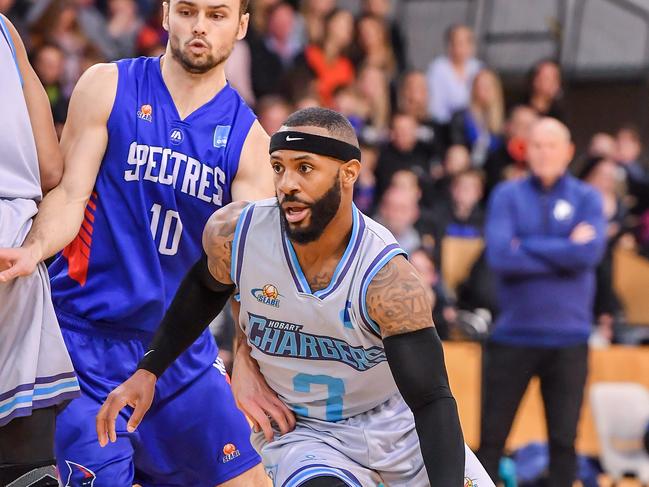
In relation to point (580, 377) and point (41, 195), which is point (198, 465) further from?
point (580, 377)

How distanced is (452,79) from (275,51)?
2.22 meters

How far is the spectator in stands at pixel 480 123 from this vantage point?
41.2ft

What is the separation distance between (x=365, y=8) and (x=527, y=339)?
6.45 m

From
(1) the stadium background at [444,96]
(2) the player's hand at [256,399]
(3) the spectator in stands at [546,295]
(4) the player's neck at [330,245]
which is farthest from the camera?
(1) the stadium background at [444,96]

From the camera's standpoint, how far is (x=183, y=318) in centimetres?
428

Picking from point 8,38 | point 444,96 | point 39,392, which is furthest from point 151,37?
point 39,392

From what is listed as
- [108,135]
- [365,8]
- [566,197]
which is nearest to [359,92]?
[365,8]

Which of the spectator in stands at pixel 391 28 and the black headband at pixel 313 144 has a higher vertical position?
the spectator in stands at pixel 391 28

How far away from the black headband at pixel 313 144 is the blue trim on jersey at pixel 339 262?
0.82 ft

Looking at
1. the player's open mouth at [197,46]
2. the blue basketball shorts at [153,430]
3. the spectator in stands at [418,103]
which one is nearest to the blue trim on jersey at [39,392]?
the blue basketball shorts at [153,430]

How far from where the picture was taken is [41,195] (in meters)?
4.16

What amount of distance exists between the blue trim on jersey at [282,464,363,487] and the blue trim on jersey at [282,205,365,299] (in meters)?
0.56

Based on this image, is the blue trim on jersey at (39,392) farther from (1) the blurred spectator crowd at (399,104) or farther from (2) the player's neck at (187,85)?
(1) the blurred spectator crowd at (399,104)

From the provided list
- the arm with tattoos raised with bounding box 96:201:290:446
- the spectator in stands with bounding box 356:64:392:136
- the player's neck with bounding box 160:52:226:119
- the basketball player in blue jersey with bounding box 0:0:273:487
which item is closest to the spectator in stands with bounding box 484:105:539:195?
the spectator in stands with bounding box 356:64:392:136
